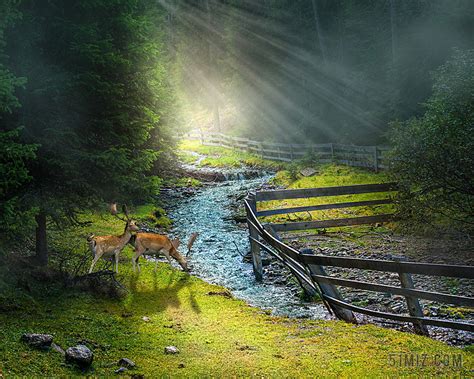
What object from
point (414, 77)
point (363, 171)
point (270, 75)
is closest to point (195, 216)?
point (363, 171)

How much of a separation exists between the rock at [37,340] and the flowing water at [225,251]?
536cm

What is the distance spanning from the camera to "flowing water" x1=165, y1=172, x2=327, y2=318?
10930mm

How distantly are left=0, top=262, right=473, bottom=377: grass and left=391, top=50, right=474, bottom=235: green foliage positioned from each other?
7.02m

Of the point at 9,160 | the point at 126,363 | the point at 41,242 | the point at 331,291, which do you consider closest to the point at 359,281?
the point at 331,291

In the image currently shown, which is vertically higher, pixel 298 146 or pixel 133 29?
pixel 133 29

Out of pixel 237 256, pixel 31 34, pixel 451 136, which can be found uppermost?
pixel 31 34

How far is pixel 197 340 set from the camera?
→ 7750mm

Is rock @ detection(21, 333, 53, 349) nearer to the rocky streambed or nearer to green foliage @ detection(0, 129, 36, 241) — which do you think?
green foliage @ detection(0, 129, 36, 241)

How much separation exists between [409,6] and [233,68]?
1827cm

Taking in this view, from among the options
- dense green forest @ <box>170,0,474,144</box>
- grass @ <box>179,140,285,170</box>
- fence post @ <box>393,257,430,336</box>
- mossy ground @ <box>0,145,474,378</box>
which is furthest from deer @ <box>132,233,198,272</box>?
grass @ <box>179,140,285,170</box>

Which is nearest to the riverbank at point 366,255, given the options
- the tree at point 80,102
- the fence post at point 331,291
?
the fence post at point 331,291

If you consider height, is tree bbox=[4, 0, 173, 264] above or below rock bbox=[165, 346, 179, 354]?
above

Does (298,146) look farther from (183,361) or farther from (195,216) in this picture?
(183,361)

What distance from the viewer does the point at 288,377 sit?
5.86 m
